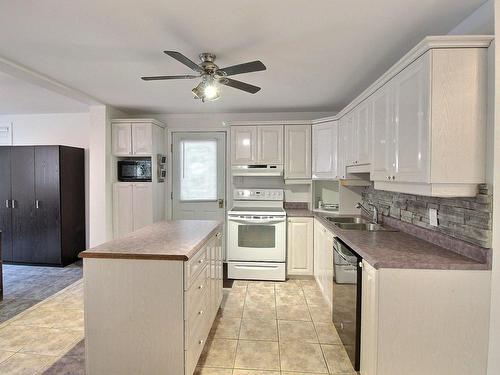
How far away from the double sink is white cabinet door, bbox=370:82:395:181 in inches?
28.0

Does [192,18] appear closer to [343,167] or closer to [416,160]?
[416,160]

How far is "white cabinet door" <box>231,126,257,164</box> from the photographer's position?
156 inches

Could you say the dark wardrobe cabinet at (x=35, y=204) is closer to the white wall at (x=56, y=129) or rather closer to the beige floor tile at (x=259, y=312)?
the white wall at (x=56, y=129)

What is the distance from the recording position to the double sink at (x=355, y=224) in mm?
2820

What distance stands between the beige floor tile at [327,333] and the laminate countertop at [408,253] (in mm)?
873

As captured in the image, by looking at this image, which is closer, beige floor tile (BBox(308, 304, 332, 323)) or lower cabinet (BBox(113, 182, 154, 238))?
beige floor tile (BBox(308, 304, 332, 323))

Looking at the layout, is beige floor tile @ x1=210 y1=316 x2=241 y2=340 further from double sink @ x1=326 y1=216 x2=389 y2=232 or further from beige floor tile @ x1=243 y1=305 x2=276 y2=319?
double sink @ x1=326 y1=216 x2=389 y2=232

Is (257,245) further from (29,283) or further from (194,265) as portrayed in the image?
(29,283)

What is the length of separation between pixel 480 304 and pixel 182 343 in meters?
1.74

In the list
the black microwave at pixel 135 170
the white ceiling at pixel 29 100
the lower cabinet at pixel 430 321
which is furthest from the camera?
the black microwave at pixel 135 170

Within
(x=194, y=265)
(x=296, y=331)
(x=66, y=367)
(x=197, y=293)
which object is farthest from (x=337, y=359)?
(x=66, y=367)

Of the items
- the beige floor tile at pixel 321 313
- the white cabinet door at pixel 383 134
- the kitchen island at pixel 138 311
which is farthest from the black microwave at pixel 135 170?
the white cabinet door at pixel 383 134

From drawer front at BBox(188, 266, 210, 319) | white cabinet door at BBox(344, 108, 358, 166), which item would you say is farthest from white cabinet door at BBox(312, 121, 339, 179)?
Result: drawer front at BBox(188, 266, 210, 319)

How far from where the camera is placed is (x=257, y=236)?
362 cm
